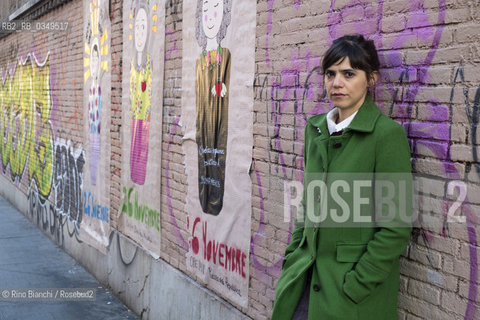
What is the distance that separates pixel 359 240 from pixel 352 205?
165 mm

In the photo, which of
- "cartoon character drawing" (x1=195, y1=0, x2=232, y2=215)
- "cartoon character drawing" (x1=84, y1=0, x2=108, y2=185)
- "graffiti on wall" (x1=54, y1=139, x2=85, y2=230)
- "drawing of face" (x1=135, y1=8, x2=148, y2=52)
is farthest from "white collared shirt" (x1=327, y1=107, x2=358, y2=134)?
"graffiti on wall" (x1=54, y1=139, x2=85, y2=230)

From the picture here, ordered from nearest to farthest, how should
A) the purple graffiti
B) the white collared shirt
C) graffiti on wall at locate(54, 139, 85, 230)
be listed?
1. the white collared shirt
2. the purple graffiti
3. graffiti on wall at locate(54, 139, 85, 230)

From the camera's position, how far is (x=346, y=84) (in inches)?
105

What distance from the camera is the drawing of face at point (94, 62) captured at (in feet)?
25.3

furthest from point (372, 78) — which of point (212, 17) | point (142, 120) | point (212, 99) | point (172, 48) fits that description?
point (142, 120)

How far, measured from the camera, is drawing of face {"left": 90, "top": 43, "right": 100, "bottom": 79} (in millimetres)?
7727

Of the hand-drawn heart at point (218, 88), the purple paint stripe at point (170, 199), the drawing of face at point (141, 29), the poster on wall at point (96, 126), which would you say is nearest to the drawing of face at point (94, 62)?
the poster on wall at point (96, 126)

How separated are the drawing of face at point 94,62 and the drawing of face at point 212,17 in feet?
10.5

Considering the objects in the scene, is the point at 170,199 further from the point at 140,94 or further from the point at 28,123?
the point at 28,123

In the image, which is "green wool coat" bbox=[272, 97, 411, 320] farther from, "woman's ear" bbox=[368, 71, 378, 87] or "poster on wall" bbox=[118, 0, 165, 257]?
"poster on wall" bbox=[118, 0, 165, 257]

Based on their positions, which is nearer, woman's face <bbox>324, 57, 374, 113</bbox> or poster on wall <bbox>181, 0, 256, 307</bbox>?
woman's face <bbox>324, 57, 374, 113</bbox>

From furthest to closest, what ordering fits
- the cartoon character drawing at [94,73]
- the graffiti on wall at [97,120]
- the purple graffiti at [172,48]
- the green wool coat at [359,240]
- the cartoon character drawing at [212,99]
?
the cartoon character drawing at [94,73], the graffiti on wall at [97,120], the purple graffiti at [172,48], the cartoon character drawing at [212,99], the green wool coat at [359,240]

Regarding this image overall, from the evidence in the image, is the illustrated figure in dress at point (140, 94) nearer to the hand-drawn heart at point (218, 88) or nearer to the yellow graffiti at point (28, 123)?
the hand-drawn heart at point (218, 88)

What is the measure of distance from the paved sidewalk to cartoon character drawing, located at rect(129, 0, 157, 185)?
59.8 inches
